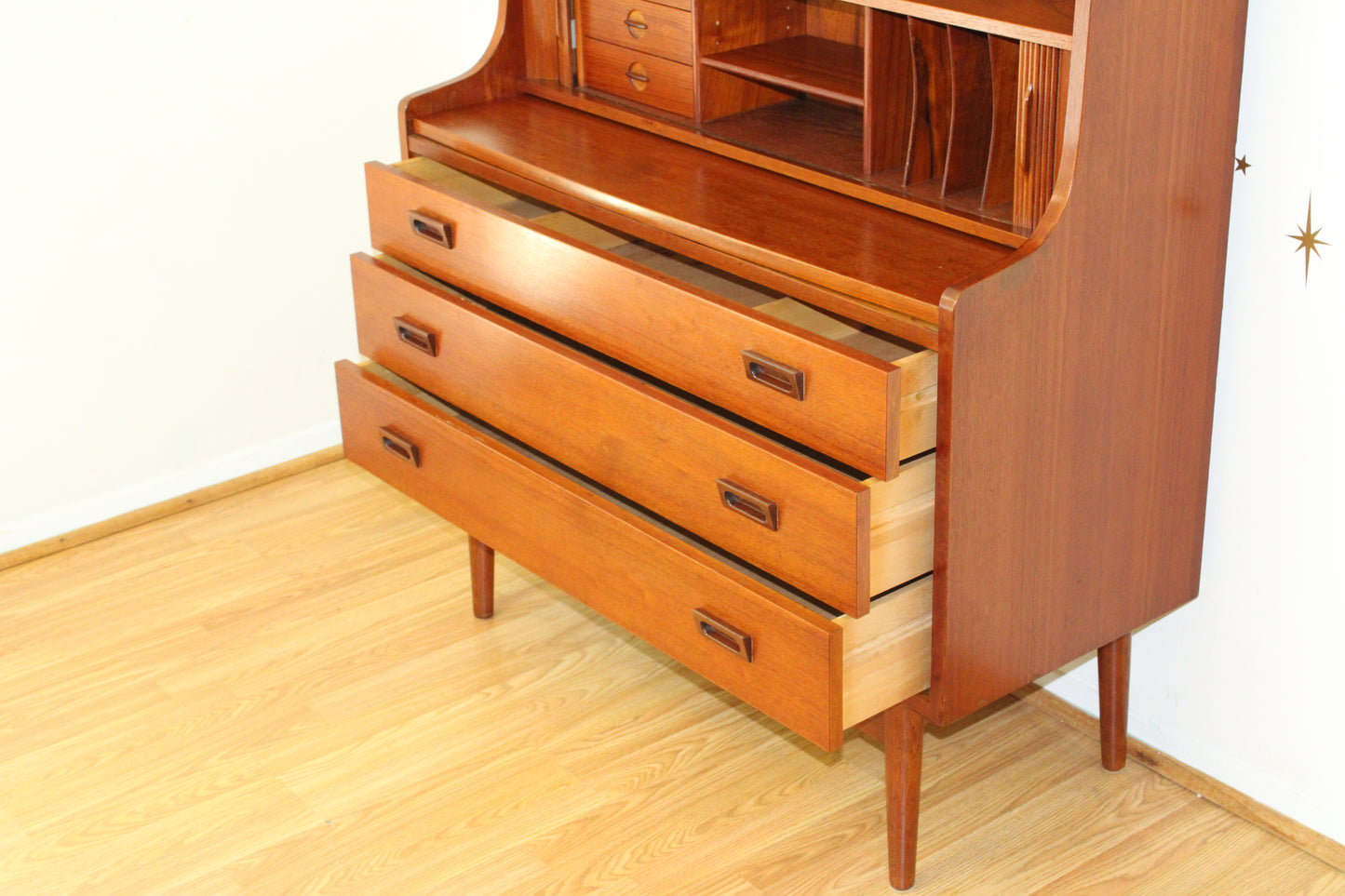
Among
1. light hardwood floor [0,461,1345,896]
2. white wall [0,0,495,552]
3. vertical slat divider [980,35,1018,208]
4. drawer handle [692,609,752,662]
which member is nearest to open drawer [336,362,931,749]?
drawer handle [692,609,752,662]

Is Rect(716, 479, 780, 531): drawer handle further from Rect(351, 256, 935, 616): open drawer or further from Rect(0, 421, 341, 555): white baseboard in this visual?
Rect(0, 421, 341, 555): white baseboard

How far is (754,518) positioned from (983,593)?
237mm

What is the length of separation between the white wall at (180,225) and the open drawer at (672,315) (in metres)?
0.64

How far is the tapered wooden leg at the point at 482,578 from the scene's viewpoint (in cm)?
219

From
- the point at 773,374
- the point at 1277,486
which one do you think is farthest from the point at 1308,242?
the point at 773,374

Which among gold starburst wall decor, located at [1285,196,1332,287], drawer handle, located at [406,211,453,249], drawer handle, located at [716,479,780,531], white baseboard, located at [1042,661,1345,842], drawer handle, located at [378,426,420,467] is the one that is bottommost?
white baseboard, located at [1042,661,1345,842]

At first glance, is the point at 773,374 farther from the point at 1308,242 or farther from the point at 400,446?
the point at 400,446

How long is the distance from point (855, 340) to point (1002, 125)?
26 centimetres

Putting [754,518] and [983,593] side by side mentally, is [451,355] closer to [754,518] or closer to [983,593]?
[754,518]

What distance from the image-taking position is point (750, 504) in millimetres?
1475

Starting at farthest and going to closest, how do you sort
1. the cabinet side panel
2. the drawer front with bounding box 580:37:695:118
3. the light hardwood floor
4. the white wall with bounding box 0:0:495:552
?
the white wall with bounding box 0:0:495:552
the drawer front with bounding box 580:37:695:118
the light hardwood floor
the cabinet side panel

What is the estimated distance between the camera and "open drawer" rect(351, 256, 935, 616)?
1402 mm

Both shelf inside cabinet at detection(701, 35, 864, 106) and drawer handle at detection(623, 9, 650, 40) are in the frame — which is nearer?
shelf inside cabinet at detection(701, 35, 864, 106)

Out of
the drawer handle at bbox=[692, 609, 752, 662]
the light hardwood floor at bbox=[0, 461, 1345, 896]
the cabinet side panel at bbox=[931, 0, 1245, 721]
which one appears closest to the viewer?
the cabinet side panel at bbox=[931, 0, 1245, 721]
